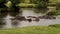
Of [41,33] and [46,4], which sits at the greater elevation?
[41,33]

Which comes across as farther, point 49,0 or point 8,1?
point 49,0

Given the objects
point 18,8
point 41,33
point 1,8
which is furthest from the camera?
point 18,8

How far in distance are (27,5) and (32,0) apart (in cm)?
532

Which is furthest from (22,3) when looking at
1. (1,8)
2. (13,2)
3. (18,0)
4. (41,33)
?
(41,33)

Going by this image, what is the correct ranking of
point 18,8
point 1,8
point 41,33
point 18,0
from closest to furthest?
point 41,33 → point 1,8 → point 18,8 → point 18,0

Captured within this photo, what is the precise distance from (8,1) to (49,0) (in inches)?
685

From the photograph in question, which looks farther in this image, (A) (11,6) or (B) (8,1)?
(B) (8,1)

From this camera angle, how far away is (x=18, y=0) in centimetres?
8144

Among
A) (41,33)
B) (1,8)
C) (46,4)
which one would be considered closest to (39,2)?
(46,4)

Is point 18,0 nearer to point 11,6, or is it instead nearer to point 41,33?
point 11,6

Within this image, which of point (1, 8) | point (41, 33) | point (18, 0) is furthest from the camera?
point (18, 0)

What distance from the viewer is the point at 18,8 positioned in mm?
76312

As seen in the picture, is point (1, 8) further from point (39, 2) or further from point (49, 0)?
point (49, 0)

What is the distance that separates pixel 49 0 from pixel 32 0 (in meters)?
7.07
